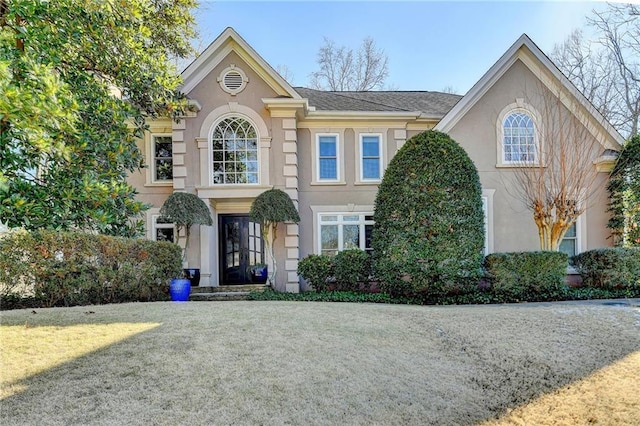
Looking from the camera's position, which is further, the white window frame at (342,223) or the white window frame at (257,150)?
the white window frame at (342,223)

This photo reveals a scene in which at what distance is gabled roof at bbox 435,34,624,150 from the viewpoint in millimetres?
10523

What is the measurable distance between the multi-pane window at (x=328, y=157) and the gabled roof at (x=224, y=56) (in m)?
1.73

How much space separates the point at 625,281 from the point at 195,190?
38.6 feet

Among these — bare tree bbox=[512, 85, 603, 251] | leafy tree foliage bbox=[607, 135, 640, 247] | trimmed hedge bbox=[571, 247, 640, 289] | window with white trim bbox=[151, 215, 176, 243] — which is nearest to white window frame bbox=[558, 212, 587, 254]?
bare tree bbox=[512, 85, 603, 251]

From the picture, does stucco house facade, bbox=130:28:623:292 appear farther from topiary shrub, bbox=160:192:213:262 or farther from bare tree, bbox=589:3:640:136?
bare tree, bbox=589:3:640:136

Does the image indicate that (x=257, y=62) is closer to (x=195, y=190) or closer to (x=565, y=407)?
(x=195, y=190)

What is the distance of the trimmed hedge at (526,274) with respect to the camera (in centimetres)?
857

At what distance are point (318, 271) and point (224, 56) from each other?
22.8 feet

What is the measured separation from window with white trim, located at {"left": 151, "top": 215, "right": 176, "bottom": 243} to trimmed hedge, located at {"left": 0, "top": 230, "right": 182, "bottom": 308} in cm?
305

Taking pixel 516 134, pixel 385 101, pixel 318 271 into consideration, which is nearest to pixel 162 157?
pixel 318 271

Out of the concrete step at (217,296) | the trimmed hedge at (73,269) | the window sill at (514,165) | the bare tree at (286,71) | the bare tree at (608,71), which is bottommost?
the concrete step at (217,296)

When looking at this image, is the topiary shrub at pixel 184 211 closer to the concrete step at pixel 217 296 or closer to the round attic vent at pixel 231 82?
the concrete step at pixel 217 296

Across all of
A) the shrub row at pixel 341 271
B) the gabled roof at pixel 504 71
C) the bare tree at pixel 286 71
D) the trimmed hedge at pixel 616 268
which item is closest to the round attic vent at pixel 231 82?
the shrub row at pixel 341 271

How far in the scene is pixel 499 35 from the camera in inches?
530
